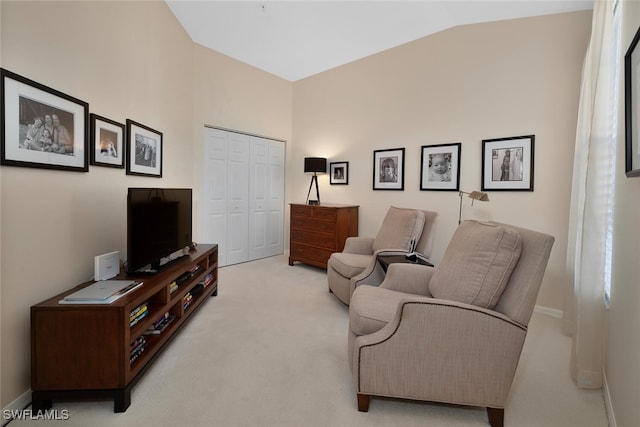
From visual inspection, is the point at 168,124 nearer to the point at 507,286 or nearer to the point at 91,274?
the point at 91,274

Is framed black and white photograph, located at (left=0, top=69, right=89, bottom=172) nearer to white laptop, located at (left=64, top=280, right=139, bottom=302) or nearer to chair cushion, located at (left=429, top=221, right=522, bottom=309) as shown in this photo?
white laptop, located at (left=64, top=280, right=139, bottom=302)

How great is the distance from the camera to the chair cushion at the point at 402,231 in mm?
3121

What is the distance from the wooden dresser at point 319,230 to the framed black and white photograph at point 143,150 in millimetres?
2019

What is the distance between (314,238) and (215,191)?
1.60m

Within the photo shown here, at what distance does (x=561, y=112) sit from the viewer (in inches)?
112

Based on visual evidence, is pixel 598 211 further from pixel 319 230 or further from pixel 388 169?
pixel 319 230

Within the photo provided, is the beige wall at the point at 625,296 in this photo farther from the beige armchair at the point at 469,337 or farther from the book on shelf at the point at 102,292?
the book on shelf at the point at 102,292

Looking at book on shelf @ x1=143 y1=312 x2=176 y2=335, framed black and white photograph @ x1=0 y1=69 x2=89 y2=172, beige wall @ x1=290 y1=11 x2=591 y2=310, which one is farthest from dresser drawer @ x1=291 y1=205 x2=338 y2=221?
framed black and white photograph @ x1=0 y1=69 x2=89 y2=172

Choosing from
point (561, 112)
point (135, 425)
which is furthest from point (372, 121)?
point (135, 425)

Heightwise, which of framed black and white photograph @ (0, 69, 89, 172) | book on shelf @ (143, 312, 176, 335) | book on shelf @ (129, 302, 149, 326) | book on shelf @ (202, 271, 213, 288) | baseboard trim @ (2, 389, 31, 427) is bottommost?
baseboard trim @ (2, 389, 31, 427)

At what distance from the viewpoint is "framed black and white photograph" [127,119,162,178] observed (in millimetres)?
2633

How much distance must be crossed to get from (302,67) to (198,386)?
443 cm

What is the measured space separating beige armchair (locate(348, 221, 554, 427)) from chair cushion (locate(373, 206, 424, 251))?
1.44m

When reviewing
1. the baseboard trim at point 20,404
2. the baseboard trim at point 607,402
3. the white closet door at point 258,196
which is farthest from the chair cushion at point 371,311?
the white closet door at point 258,196
